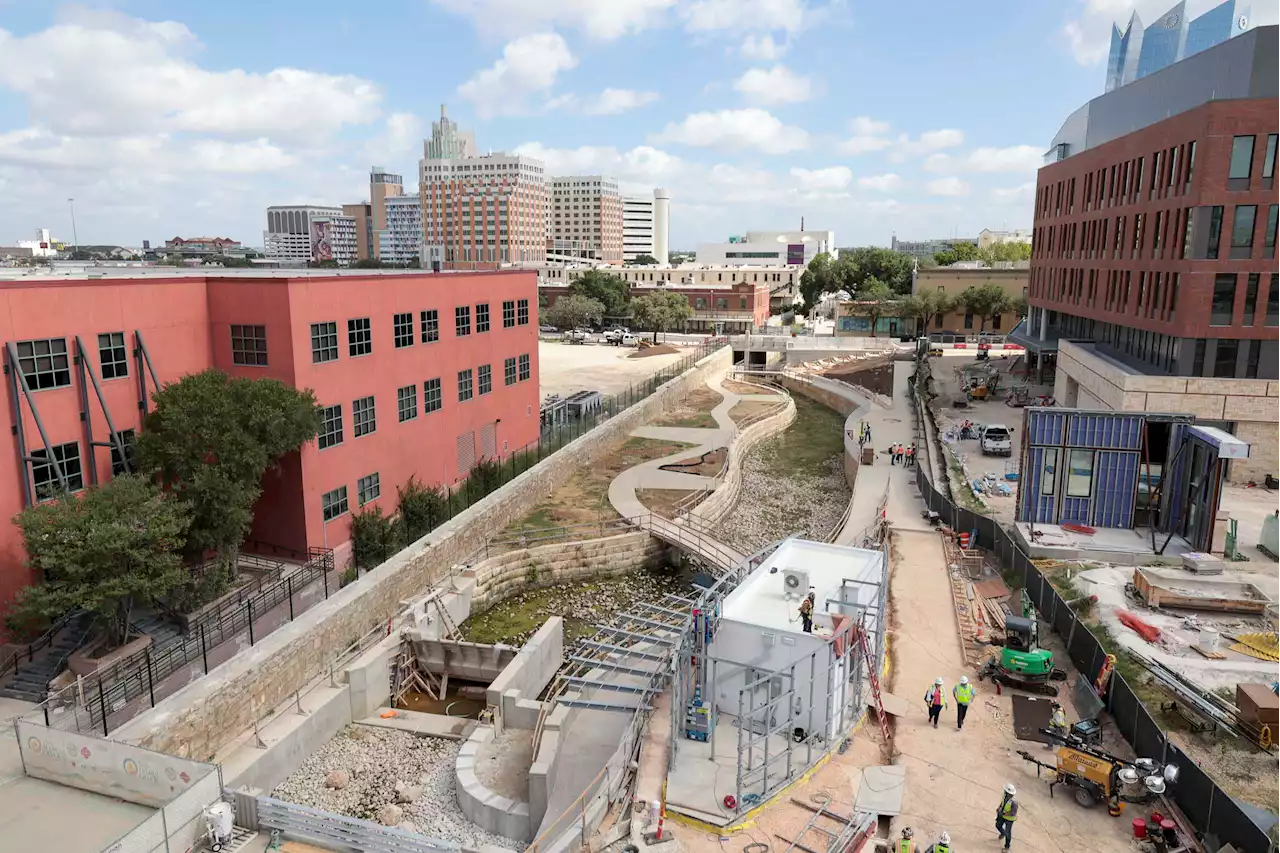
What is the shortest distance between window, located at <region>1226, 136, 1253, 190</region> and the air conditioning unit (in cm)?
3003

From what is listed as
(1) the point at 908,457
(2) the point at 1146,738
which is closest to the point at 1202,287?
(1) the point at 908,457

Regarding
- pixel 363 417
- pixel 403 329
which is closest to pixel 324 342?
pixel 363 417

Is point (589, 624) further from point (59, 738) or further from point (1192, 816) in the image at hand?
point (1192, 816)

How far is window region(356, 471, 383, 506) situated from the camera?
102 feet

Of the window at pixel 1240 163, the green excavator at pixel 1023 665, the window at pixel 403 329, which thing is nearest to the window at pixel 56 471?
the window at pixel 403 329

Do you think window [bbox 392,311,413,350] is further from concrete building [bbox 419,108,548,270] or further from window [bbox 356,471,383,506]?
concrete building [bbox 419,108,548,270]

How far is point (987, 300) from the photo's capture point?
92.7 metres

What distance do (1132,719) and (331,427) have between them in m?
25.3

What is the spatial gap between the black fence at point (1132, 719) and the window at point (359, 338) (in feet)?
76.5

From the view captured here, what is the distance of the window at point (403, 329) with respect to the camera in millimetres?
33000

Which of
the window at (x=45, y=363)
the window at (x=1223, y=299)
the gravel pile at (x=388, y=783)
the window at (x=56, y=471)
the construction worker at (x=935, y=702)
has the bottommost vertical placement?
the gravel pile at (x=388, y=783)

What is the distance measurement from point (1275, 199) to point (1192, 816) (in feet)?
100

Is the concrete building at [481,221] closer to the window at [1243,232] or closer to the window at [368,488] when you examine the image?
the window at [368,488]

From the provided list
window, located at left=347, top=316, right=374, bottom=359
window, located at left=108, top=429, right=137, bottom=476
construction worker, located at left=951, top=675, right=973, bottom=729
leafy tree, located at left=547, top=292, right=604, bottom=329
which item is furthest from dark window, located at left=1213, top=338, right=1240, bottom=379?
leafy tree, located at left=547, top=292, right=604, bottom=329
